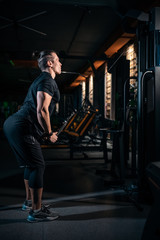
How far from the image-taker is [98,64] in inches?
347

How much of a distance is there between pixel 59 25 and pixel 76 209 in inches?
206

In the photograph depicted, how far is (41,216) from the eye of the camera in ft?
6.44

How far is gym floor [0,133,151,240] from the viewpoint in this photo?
1.76 meters

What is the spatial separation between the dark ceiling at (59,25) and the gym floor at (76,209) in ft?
6.75

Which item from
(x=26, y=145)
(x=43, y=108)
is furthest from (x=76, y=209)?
(x=43, y=108)

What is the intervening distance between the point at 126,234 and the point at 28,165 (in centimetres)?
98

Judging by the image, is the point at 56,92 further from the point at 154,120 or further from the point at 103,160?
the point at 103,160

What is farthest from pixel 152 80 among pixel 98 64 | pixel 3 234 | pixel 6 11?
pixel 98 64

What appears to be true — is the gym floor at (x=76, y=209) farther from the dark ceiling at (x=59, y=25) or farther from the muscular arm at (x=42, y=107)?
the dark ceiling at (x=59, y=25)

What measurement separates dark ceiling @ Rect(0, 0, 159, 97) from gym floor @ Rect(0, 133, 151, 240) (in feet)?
6.75

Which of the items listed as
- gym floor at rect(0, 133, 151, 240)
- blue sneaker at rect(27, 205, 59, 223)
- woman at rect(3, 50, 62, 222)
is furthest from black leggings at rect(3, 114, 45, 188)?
gym floor at rect(0, 133, 151, 240)

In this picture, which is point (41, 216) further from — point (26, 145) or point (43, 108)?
point (43, 108)

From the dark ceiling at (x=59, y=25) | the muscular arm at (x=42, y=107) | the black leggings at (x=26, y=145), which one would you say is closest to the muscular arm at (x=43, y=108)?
the muscular arm at (x=42, y=107)

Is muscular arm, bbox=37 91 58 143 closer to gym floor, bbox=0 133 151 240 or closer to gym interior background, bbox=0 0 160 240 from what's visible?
gym interior background, bbox=0 0 160 240
